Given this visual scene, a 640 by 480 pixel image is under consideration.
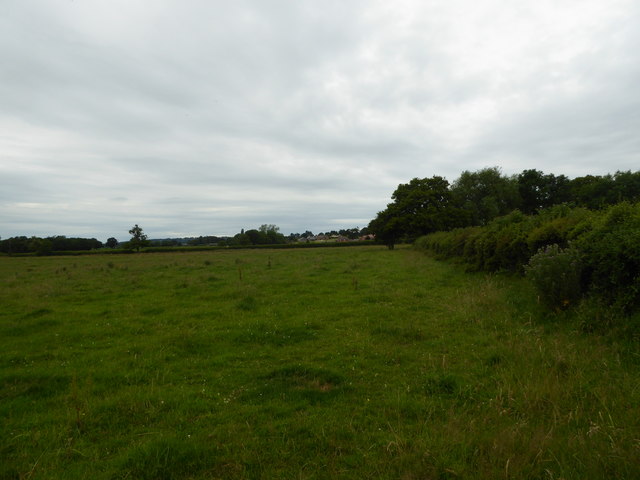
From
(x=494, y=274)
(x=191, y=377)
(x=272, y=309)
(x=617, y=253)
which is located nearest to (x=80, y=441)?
(x=191, y=377)

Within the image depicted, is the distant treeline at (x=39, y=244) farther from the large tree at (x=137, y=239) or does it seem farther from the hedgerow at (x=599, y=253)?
the hedgerow at (x=599, y=253)

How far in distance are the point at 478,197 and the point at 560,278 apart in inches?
2144

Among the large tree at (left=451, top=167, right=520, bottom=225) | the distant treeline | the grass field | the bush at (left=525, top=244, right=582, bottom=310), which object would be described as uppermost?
the large tree at (left=451, top=167, right=520, bottom=225)

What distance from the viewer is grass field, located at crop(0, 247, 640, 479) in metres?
3.22

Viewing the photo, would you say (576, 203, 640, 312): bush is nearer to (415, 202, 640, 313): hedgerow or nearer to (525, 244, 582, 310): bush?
(415, 202, 640, 313): hedgerow

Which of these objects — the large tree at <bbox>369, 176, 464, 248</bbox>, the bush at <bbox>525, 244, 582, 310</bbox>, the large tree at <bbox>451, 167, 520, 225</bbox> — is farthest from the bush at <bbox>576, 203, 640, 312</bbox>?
the large tree at <bbox>451, 167, 520, 225</bbox>

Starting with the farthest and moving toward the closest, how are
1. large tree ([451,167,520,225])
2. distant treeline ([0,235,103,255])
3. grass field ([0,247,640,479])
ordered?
distant treeline ([0,235,103,255]), large tree ([451,167,520,225]), grass field ([0,247,640,479])

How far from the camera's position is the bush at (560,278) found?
723cm

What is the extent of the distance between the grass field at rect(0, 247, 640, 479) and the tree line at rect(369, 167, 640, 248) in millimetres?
38809

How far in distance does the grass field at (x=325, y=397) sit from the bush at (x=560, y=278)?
1.68 feet

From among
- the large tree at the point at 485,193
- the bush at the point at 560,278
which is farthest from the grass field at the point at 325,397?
the large tree at the point at 485,193

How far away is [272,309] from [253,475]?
23.6 feet

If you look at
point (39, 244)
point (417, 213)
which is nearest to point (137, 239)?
point (39, 244)

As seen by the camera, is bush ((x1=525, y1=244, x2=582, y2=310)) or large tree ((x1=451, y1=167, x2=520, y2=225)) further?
large tree ((x1=451, y1=167, x2=520, y2=225))
